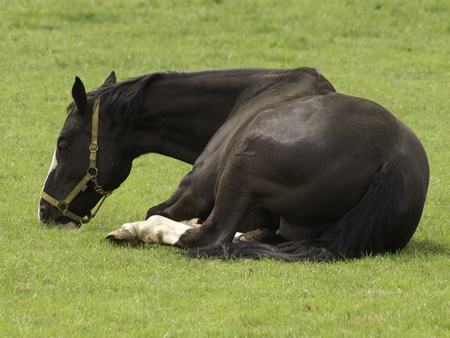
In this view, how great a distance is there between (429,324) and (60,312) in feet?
7.40

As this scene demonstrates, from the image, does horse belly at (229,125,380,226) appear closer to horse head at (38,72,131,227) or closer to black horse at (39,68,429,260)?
black horse at (39,68,429,260)

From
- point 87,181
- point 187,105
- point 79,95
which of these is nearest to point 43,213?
point 87,181

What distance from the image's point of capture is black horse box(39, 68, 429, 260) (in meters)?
8.20

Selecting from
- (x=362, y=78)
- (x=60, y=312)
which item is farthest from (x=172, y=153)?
(x=362, y=78)

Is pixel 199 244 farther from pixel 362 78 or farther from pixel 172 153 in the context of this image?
pixel 362 78

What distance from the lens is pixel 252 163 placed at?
8.44 meters

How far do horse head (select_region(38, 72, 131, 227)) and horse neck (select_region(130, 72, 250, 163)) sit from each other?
27 centimetres

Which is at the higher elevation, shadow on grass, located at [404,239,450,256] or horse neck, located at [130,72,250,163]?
horse neck, located at [130,72,250,163]

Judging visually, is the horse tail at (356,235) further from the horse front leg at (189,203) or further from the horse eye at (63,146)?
the horse eye at (63,146)

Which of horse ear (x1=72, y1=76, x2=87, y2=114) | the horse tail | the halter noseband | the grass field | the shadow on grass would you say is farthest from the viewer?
the halter noseband

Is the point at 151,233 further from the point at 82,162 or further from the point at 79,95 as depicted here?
the point at 79,95

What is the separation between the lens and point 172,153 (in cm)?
1015

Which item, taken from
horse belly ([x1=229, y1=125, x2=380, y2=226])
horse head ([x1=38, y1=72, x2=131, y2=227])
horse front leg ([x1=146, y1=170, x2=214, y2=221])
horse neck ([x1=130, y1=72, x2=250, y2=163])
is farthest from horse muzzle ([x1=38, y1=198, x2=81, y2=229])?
horse belly ([x1=229, y1=125, x2=380, y2=226])

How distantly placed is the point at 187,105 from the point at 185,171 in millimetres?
3913
